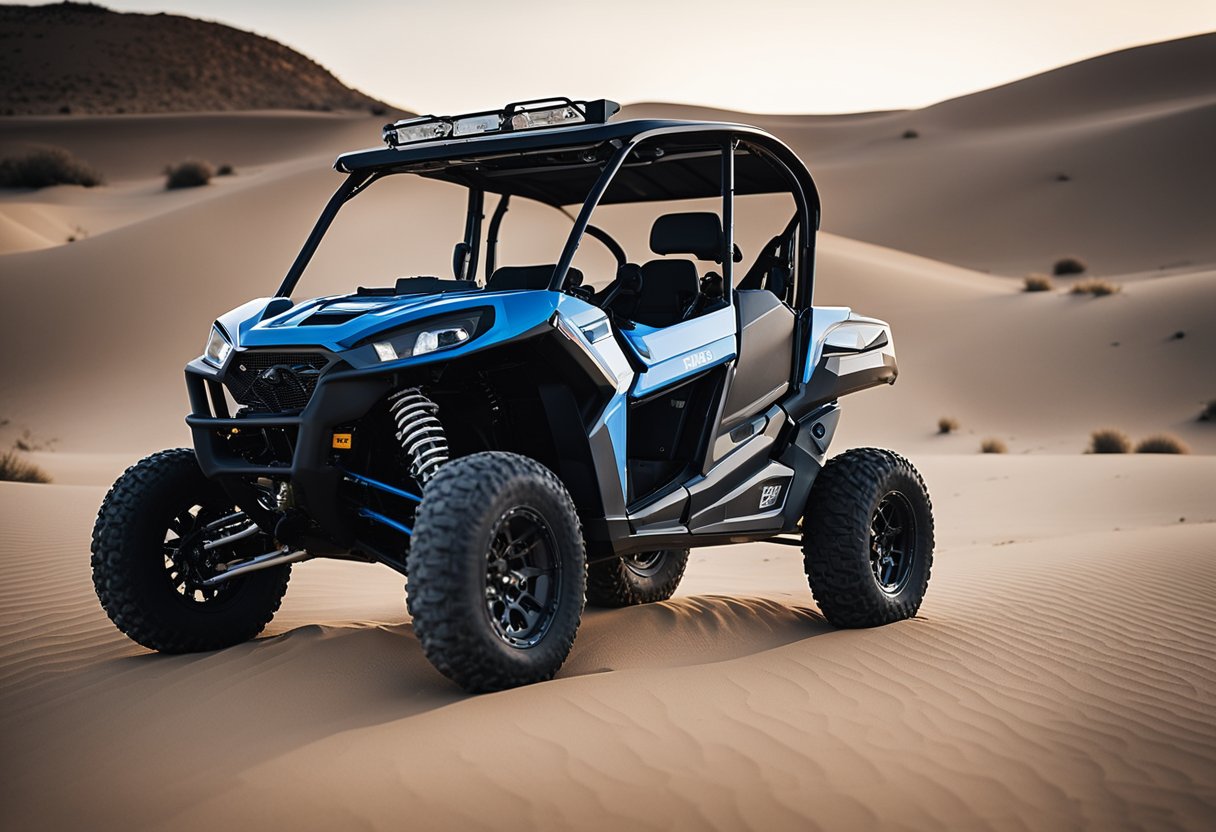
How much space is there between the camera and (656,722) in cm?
484

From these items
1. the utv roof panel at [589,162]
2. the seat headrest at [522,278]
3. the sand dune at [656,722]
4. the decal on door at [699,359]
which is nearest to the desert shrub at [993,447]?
the sand dune at [656,722]

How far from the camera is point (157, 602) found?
6.04 metres

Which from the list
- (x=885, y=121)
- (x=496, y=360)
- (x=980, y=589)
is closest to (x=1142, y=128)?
(x=885, y=121)

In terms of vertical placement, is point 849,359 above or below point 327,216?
below

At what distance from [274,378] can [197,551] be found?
1448 millimetres

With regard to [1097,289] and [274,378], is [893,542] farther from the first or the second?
[1097,289]

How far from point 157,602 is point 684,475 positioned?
257 cm

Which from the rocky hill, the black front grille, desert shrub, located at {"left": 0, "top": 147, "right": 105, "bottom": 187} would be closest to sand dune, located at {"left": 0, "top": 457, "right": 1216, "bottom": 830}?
the black front grille

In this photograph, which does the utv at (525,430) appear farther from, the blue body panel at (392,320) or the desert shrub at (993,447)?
the desert shrub at (993,447)

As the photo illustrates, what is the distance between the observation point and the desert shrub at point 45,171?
4853cm

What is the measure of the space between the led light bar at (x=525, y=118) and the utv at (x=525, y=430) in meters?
0.01

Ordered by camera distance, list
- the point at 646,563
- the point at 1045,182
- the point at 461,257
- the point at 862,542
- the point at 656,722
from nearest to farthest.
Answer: the point at 656,722, the point at 862,542, the point at 461,257, the point at 646,563, the point at 1045,182

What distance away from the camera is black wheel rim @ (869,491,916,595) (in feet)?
23.8

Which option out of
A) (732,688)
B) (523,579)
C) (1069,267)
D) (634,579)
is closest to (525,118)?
(523,579)
